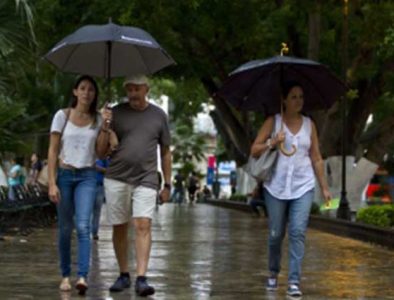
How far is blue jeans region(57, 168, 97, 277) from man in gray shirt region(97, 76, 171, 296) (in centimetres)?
20

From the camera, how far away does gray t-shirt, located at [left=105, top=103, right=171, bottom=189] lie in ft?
28.6

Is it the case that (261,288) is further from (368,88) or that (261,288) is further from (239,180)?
(239,180)

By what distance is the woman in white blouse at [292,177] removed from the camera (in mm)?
8828

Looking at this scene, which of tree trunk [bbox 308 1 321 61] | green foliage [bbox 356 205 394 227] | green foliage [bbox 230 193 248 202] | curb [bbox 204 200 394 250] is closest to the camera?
curb [bbox 204 200 394 250]

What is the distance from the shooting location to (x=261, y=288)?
31.2ft

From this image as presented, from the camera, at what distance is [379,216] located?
18.0 m

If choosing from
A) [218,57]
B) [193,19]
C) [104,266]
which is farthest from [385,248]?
[218,57]

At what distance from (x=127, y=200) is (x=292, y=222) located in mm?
1445

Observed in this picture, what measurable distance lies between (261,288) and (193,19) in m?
15.7

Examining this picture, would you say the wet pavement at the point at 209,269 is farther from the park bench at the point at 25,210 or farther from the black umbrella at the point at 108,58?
the black umbrella at the point at 108,58

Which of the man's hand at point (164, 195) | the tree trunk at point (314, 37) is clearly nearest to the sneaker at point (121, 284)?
the man's hand at point (164, 195)

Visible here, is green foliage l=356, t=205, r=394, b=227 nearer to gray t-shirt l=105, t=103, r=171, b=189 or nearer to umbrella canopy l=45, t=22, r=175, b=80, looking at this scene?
umbrella canopy l=45, t=22, r=175, b=80

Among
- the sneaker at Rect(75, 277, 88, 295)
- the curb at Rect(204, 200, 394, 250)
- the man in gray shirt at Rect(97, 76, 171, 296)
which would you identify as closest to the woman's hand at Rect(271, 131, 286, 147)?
the man in gray shirt at Rect(97, 76, 171, 296)

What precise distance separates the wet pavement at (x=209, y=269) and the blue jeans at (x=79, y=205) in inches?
15.6
